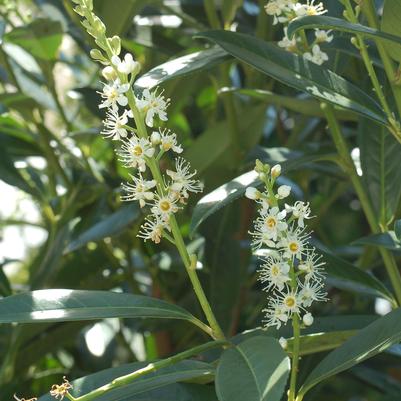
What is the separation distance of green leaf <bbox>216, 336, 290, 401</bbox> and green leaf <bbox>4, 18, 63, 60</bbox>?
84cm

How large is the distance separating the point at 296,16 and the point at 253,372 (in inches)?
16.9

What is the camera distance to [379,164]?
4.01 feet

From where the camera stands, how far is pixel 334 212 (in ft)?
6.98

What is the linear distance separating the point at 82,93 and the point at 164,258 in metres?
0.32

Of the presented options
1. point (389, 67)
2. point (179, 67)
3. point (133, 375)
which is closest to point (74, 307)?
point (133, 375)

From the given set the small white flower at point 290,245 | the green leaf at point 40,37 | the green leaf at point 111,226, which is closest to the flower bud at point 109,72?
the small white flower at point 290,245

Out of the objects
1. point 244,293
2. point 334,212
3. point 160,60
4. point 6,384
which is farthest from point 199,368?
point 334,212

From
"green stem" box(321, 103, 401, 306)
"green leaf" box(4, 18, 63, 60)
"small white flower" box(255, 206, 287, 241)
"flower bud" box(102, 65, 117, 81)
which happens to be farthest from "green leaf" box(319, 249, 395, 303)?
"green leaf" box(4, 18, 63, 60)

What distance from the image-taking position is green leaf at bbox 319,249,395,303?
114 cm

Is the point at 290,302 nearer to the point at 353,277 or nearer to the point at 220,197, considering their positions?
the point at 220,197

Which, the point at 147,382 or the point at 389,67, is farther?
the point at 389,67

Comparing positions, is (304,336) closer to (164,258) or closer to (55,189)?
(164,258)

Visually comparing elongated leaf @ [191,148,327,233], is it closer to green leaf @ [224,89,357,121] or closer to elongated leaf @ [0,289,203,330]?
elongated leaf @ [0,289,203,330]

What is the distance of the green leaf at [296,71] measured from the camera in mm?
1013
